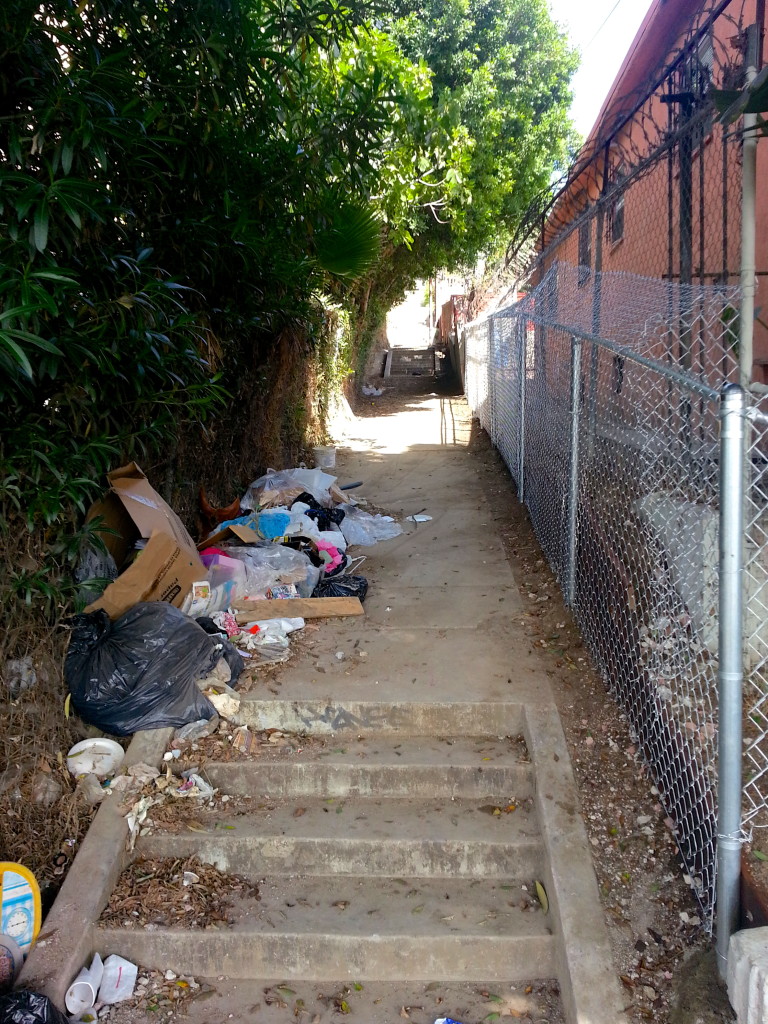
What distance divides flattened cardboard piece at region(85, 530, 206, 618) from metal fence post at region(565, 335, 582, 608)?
211 cm

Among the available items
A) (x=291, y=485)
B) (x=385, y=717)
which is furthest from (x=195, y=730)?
(x=291, y=485)

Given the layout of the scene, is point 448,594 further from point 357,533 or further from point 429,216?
point 429,216

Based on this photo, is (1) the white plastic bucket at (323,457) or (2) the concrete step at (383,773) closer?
(2) the concrete step at (383,773)

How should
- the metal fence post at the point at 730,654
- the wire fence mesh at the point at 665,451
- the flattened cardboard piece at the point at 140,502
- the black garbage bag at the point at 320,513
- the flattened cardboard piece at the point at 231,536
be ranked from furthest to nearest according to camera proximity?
1. the black garbage bag at the point at 320,513
2. the flattened cardboard piece at the point at 231,536
3. the flattened cardboard piece at the point at 140,502
4. the wire fence mesh at the point at 665,451
5. the metal fence post at the point at 730,654

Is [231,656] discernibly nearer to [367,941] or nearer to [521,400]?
[367,941]

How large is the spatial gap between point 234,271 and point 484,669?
9.67ft

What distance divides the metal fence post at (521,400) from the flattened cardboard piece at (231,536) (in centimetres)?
250

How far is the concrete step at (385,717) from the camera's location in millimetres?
3457

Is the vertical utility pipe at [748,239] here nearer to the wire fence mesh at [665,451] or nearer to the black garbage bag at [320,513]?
the wire fence mesh at [665,451]

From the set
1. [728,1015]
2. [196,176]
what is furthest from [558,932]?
[196,176]

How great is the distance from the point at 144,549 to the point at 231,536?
1.67 m

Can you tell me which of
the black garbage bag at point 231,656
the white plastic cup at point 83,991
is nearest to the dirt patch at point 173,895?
the white plastic cup at point 83,991

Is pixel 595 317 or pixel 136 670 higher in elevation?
pixel 595 317

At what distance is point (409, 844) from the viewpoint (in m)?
2.90
